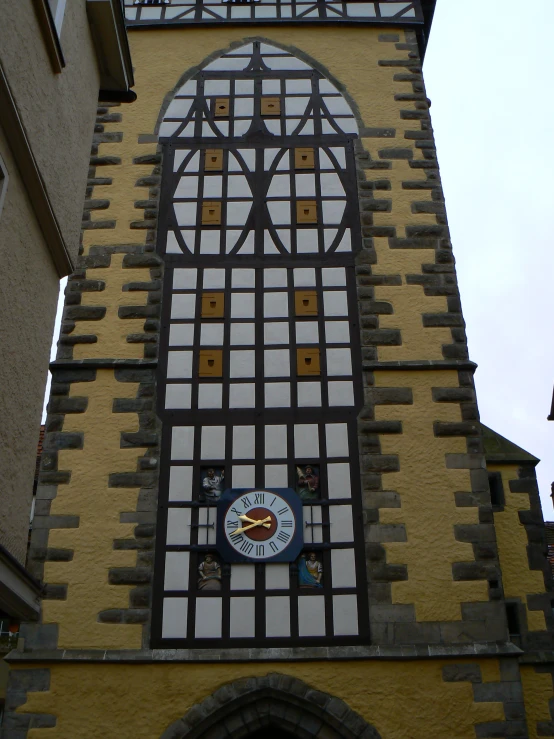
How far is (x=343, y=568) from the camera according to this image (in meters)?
7.73

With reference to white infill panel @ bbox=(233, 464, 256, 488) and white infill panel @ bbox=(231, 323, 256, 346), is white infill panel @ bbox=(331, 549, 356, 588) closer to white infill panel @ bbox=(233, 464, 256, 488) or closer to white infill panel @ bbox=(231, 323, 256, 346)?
white infill panel @ bbox=(233, 464, 256, 488)

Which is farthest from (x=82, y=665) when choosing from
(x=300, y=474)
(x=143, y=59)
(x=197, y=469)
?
(x=143, y=59)

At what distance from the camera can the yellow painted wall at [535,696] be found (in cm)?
787

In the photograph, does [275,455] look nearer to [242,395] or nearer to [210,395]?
[242,395]

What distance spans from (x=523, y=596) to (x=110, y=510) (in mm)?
3868

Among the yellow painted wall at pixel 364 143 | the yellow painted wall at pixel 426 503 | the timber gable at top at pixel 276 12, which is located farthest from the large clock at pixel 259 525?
the timber gable at top at pixel 276 12

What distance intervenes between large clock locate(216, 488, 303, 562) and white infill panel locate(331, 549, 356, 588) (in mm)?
325

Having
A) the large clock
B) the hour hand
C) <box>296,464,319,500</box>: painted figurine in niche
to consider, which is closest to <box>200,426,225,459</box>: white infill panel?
the large clock

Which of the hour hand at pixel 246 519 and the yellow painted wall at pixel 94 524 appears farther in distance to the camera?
the hour hand at pixel 246 519

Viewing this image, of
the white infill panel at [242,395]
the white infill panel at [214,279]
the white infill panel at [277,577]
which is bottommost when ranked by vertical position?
the white infill panel at [277,577]

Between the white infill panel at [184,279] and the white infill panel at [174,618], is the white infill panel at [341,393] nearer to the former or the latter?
the white infill panel at [184,279]

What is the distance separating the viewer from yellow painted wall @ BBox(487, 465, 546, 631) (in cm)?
841

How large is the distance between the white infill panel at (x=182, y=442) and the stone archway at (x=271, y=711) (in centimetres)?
207

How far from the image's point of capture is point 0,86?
15.2ft
